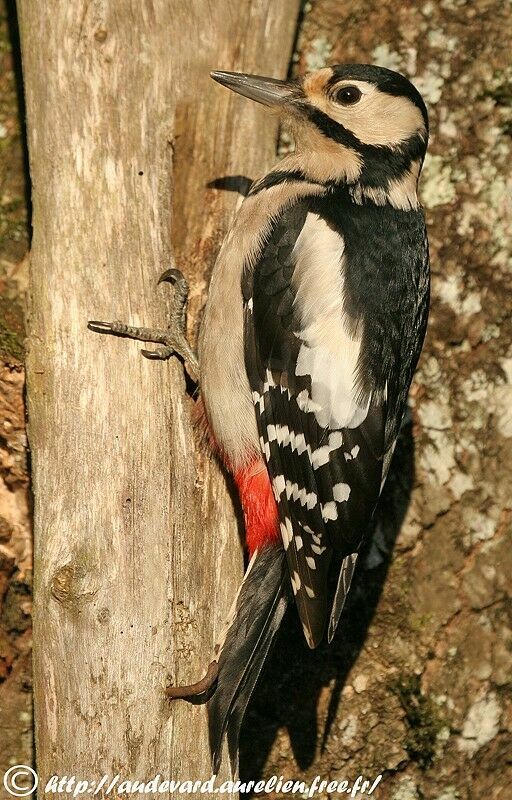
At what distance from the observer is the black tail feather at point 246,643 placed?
2.71 m

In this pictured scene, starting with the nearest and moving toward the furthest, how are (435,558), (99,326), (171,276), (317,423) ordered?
1. (99,326)
2. (317,423)
3. (171,276)
4. (435,558)

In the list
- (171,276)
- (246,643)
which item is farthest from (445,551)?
(171,276)

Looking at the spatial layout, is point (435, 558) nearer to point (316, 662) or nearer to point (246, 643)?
point (316, 662)

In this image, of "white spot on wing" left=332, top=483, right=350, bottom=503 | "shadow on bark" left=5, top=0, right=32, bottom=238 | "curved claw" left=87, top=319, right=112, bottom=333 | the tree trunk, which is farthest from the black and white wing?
"shadow on bark" left=5, top=0, right=32, bottom=238

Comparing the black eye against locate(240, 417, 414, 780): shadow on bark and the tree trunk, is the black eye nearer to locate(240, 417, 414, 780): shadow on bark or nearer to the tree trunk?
the tree trunk

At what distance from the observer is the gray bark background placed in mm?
3205

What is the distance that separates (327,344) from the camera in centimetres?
288

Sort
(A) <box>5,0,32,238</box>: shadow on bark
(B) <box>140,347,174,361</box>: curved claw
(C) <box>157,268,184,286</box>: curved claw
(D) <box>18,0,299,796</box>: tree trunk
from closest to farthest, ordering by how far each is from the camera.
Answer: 1. (D) <box>18,0,299,796</box>: tree trunk
2. (B) <box>140,347,174,361</box>: curved claw
3. (C) <box>157,268,184,286</box>: curved claw
4. (A) <box>5,0,32,238</box>: shadow on bark

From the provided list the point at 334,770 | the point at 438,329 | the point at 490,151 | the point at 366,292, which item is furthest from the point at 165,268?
the point at 334,770

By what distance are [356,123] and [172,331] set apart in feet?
3.17

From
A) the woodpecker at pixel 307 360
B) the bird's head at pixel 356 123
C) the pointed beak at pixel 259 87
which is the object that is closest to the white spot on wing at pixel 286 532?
the woodpecker at pixel 307 360

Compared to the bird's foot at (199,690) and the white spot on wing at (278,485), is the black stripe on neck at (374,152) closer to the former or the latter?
the white spot on wing at (278,485)

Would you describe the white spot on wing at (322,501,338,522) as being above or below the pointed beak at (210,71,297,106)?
below
